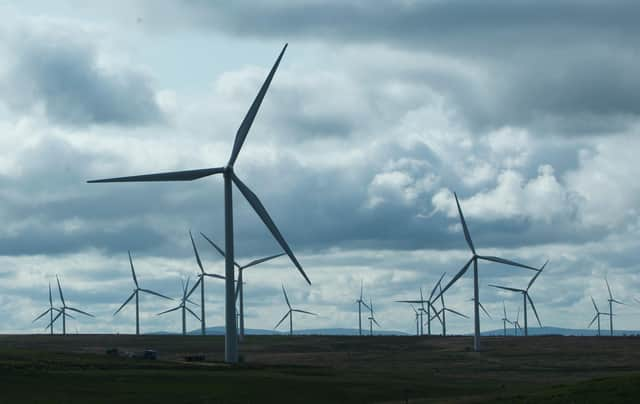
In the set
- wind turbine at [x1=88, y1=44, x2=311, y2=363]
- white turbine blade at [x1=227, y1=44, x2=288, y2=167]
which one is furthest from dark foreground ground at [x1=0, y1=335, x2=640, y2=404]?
white turbine blade at [x1=227, y1=44, x2=288, y2=167]

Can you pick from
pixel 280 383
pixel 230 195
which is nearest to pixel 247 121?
pixel 230 195

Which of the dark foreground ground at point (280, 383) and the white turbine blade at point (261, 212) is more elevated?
the white turbine blade at point (261, 212)

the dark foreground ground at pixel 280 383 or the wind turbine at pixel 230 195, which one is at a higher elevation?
the wind turbine at pixel 230 195

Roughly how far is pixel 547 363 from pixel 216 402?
275 ft

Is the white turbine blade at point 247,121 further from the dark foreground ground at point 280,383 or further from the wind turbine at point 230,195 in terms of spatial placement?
the dark foreground ground at point 280,383

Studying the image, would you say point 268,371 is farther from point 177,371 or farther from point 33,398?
point 33,398

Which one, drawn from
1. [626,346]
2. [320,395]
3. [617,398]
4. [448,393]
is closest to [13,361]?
[320,395]

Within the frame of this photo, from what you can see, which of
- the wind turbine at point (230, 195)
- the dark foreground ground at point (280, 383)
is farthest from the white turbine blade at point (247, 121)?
the dark foreground ground at point (280, 383)

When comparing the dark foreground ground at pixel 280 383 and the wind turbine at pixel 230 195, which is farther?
the wind turbine at pixel 230 195

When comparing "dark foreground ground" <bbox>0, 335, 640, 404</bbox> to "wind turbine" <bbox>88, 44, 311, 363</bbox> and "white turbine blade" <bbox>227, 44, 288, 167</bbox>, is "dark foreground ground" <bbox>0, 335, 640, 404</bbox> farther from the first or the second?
"white turbine blade" <bbox>227, 44, 288, 167</bbox>

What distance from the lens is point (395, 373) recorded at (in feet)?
382

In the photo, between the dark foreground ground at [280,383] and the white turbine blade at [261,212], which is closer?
the dark foreground ground at [280,383]

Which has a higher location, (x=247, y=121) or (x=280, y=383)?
(x=247, y=121)

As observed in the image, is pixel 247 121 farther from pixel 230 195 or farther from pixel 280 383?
pixel 280 383
